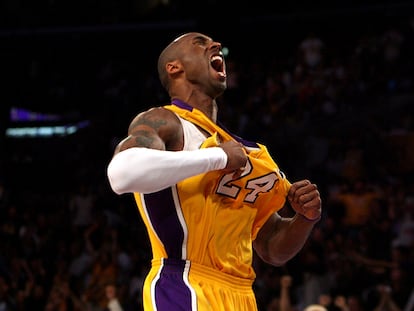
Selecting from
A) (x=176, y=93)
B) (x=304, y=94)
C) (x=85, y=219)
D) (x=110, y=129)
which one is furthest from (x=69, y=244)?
(x=176, y=93)

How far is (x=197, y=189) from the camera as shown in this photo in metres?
3.46

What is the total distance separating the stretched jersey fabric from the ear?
202 millimetres

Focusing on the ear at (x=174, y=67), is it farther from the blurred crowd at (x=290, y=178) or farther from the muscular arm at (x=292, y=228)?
the blurred crowd at (x=290, y=178)

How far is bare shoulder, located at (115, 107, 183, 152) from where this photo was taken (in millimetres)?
3254

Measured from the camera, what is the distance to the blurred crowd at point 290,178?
891 centimetres

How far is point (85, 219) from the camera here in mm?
12016

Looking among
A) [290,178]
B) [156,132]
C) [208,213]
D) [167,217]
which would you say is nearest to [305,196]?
[208,213]

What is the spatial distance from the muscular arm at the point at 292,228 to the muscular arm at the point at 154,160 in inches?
16.6

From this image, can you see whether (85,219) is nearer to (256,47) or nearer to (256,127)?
(256,127)

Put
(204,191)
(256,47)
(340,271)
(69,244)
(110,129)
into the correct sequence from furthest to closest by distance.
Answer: (256,47) < (110,129) < (69,244) < (340,271) < (204,191)

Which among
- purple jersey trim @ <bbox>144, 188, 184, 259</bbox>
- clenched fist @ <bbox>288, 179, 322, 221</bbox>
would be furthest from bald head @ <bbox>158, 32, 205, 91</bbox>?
clenched fist @ <bbox>288, 179, 322, 221</bbox>

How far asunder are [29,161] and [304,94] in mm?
5376

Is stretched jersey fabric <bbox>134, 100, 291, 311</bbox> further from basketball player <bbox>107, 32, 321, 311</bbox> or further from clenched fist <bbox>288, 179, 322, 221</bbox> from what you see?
clenched fist <bbox>288, 179, 322, 221</bbox>

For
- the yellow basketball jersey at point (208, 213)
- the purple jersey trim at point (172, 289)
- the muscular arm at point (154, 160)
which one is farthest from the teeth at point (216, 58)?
the purple jersey trim at point (172, 289)
